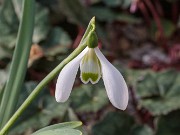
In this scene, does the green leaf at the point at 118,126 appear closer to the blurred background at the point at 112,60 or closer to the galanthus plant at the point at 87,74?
the blurred background at the point at 112,60

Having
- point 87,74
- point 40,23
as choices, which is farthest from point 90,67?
point 40,23

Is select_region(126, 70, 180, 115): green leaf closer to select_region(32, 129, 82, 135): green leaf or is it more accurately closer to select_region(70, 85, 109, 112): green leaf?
select_region(70, 85, 109, 112): green leaf

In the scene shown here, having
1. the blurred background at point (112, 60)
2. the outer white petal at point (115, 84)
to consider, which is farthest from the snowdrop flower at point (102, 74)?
the blurred background at point (112, 60)

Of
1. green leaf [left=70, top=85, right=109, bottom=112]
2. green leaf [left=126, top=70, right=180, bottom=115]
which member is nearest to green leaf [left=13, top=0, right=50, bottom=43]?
green leaf [left=70, top=85, right=109, bottom=112]

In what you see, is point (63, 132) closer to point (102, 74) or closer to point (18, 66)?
point (102, 74)

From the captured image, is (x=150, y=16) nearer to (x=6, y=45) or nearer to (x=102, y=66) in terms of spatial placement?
(x=6, y=45)
